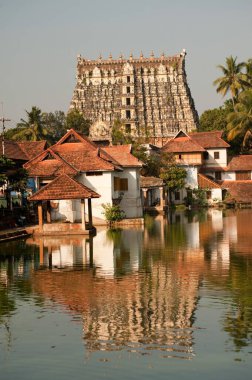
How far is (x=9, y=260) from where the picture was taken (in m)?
25.9

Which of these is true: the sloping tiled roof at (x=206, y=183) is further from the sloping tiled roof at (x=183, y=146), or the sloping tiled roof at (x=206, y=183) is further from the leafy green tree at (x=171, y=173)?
the leafy green tree at (x=171, y=173)

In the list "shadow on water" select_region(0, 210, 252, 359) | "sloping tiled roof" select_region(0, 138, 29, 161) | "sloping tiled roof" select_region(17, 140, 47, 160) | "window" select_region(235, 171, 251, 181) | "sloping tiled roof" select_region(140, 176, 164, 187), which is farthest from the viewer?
"window" select_region(235, 171, 251, 181)

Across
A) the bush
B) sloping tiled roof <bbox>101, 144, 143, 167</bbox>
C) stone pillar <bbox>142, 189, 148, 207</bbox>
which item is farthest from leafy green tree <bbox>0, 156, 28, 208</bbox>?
stone pillar <bbox>142, 189, 148, 207</bbox>

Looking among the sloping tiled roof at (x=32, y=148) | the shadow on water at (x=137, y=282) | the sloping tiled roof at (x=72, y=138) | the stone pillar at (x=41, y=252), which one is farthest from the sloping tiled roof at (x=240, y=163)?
the stone pillar at (x=41, y=252)

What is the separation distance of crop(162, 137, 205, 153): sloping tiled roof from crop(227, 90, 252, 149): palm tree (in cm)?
616

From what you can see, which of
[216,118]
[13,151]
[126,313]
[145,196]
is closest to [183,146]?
[145,196]

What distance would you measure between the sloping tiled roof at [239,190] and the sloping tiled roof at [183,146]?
4.78 meters

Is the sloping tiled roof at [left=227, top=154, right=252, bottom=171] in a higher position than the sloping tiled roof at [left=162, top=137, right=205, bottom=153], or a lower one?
lower

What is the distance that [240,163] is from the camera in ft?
234

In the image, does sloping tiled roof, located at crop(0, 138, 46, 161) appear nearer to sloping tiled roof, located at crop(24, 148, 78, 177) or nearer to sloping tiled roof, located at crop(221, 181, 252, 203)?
sloping tiled roof, located at crop(24, 148, 78, 177)

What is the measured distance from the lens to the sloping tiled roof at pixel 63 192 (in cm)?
3384

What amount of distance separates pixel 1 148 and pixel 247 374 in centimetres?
3403

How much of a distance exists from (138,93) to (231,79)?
36263mm

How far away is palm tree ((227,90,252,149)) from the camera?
7312 cm
